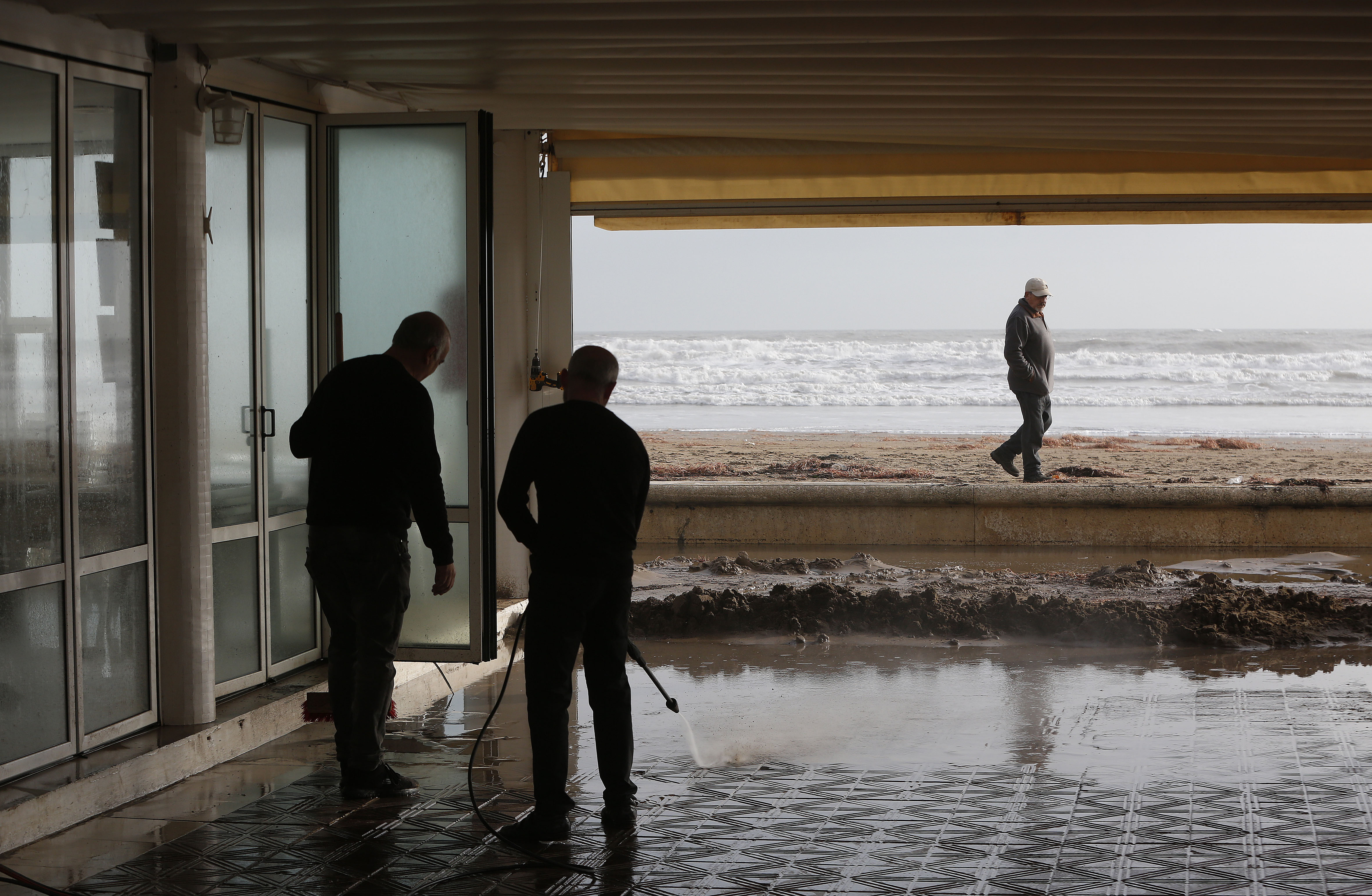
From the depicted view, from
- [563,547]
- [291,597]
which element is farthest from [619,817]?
[291,597]

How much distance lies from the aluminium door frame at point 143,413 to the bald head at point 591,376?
1.74 metres

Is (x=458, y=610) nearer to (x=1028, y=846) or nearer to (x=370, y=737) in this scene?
(x=370, y=737)

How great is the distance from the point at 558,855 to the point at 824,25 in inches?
114

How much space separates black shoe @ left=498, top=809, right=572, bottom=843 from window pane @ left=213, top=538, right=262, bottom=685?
1.90m

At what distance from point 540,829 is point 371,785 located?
2.62 ft

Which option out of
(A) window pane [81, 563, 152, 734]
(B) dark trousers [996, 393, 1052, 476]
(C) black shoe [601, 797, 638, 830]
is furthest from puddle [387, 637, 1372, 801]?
(B) dark trousers [996, 393, 1052, 476]

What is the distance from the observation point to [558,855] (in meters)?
3.75

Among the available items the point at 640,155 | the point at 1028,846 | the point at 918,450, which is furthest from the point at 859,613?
the point at 918,450

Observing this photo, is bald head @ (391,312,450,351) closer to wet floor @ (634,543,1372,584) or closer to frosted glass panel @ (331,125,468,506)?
frosted glass panel @ (331,125,468,506)

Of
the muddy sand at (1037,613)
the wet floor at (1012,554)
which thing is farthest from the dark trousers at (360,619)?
the wet floor at (1012,554)

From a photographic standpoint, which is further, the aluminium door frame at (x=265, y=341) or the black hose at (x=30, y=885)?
the aluminium door frame at (x=265, y=341)

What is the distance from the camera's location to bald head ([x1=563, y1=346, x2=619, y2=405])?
4023 mm

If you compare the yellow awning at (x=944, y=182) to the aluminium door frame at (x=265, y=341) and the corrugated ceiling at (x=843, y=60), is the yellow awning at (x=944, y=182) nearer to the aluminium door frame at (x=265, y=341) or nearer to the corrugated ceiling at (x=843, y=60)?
the corrugated ceiling at (x=843, y=60)

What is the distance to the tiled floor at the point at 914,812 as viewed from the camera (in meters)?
3.53
